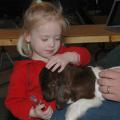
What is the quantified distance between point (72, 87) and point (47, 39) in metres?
0.40

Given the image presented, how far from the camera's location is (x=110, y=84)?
2008 millimetres

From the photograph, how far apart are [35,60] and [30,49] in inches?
3.3

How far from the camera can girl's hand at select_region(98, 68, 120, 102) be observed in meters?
1.97

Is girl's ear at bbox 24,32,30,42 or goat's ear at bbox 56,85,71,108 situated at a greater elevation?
girl's ear at bbox 24,32,30,42

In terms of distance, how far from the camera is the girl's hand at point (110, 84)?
1.97 metres

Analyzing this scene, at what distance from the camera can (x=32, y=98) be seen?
2.27 metres

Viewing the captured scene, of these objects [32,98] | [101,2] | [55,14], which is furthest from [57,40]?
[101,2]

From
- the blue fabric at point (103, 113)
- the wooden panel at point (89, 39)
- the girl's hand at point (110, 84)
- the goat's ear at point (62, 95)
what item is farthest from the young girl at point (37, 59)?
the wooden panel at point (89, 39)

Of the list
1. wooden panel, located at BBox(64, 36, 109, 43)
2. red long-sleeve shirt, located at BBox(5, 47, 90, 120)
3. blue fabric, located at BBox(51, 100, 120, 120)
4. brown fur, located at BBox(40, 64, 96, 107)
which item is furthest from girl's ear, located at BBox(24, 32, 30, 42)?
wooden panel, located at BBox(64, 36, 109, 43)

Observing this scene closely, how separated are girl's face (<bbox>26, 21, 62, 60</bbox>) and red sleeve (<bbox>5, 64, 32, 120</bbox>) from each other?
16 centimetres

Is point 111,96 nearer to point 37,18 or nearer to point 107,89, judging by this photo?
point 107,89

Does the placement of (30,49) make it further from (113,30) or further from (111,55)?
(113,30)

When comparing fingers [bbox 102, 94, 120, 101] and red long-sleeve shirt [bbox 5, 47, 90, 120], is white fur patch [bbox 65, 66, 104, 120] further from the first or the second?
red long-sleeve shirt [bbox 5, 47, 90, 120]

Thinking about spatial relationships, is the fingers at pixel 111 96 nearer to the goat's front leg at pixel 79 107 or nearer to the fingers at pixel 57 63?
the goat's front leg at pixel 79 107
